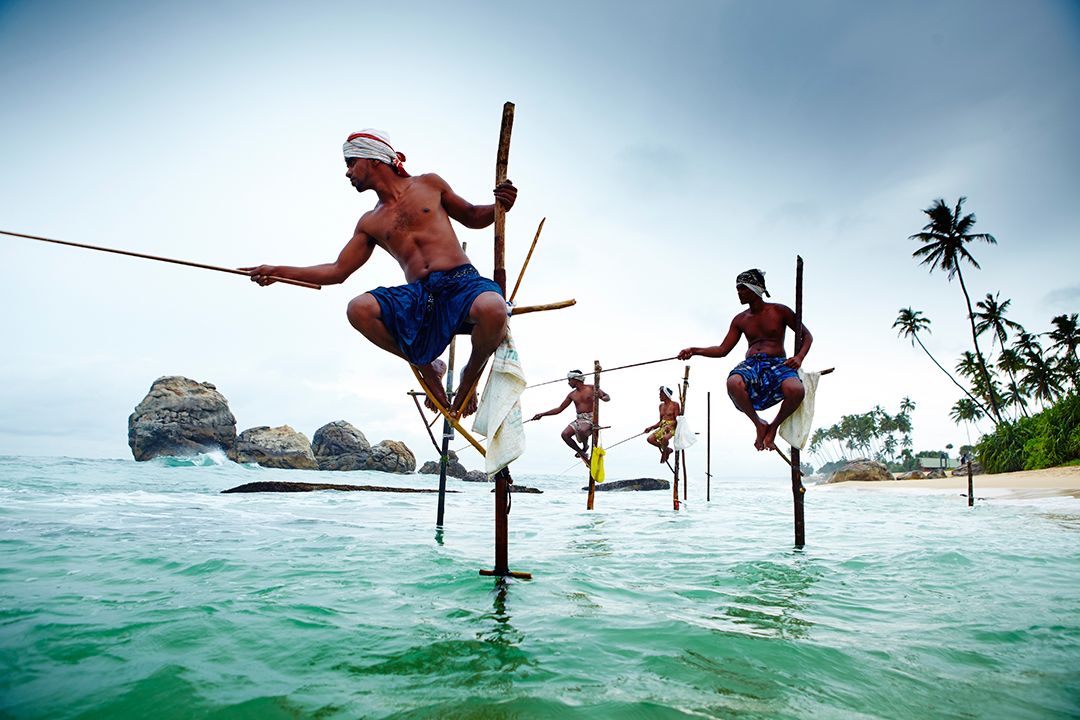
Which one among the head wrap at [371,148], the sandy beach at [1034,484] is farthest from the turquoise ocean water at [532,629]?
the sandy beach at [1034,484]

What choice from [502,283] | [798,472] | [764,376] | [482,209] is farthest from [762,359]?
[482,209]

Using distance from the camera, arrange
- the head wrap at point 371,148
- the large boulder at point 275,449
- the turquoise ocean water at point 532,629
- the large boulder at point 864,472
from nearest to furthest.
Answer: the turquoise ocean water at point 532,629 → the head wrap at point 371,148 → the large boulder at point 275,449 → the large boulder at point 864,472

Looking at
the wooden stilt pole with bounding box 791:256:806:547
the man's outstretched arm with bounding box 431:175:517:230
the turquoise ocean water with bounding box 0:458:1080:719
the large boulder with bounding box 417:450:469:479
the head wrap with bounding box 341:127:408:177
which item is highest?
the head wrap with bounding box 341:127:408:177

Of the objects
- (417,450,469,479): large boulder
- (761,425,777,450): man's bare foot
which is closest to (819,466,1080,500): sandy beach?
(761,425,777,450): man's bare foot

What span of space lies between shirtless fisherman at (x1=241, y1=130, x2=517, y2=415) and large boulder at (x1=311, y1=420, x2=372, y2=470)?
2968cm

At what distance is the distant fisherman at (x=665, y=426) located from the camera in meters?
17.0

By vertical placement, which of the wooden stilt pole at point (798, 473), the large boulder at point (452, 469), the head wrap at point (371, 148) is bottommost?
the large boulder at point (452, 469)

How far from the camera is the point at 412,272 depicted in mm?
4059

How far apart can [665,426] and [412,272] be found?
13939 mm

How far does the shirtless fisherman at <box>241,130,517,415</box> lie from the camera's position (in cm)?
384

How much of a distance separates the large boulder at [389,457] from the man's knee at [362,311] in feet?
99.2

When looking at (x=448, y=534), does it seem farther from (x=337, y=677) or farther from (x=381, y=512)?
(x=337, y=677)

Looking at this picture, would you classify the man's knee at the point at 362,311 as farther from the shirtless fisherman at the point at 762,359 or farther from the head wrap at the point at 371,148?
the shirtless fisherman at the point at 762,359

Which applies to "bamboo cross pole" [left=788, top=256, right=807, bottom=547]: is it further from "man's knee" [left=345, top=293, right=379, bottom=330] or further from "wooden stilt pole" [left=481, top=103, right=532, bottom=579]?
"man's knee" [left=345, top=293, right=379, bottom=330]
